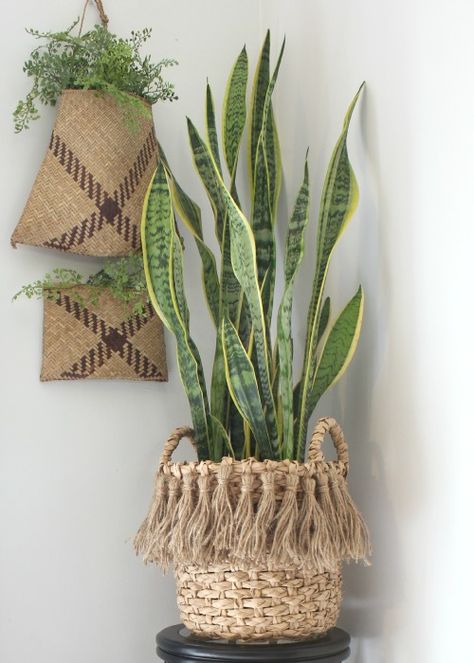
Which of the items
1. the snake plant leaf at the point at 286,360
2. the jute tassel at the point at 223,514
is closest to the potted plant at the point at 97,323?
the snake plant leaf at the point at 286,360

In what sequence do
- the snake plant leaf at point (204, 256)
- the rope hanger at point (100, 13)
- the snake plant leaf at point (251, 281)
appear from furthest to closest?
the rope hanger at point (100, 13) → the snake plant leaf at point (204, 256) → the snake plant leaf at point (251, 281)

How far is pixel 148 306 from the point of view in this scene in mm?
1644

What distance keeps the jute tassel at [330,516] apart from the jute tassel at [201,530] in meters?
0.16

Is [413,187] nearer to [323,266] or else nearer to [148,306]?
[323,266]

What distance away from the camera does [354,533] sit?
1248 millimetres

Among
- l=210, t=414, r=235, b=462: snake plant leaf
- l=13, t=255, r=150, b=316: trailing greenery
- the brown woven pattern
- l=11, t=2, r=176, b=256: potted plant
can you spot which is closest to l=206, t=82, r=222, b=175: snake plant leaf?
l=11, t=2, r=176, b=256: potted plant

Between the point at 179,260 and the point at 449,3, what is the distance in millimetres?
556

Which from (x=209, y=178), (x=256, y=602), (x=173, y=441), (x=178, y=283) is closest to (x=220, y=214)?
(x=209, y=178)

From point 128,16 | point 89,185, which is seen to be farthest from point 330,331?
point 128,16

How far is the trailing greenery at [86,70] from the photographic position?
1.57 m

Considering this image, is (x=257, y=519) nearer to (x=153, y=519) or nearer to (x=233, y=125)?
(x=153, y=519)

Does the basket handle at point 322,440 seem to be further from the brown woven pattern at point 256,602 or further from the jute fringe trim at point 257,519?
the brown woven pattern at point 256,602

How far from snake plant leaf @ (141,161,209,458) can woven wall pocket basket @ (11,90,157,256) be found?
181 mm

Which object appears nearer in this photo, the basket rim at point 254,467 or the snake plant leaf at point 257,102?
the basket rim at point 254,467
